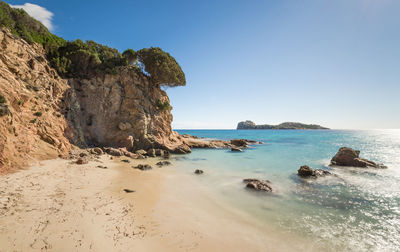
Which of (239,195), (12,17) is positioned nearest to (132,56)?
(12,17)

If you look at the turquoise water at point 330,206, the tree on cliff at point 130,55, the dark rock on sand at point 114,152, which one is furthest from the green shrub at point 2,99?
the tree on cliff at point 130,55

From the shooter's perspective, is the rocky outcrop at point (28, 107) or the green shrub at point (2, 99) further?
the green shrub at point (2, 99)

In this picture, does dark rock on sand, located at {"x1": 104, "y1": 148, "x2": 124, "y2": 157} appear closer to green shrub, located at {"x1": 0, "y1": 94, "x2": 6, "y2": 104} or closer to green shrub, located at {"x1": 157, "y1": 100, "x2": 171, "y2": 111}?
green shrub, located at {"x1": 0, "y1": 94, "x2": 6, "y2": 104}

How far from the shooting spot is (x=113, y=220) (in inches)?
249

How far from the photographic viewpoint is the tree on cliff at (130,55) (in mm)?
29062

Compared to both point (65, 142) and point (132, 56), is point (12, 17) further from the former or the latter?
point (65, 142)

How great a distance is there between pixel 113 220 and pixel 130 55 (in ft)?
97.3

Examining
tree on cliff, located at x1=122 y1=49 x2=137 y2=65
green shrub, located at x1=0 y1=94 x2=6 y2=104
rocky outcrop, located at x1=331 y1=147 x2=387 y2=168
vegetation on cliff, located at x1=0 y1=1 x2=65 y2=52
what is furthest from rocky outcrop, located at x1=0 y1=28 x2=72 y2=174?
rocky outcrop, located at x1=331 y1=147 x2=387 y2=168

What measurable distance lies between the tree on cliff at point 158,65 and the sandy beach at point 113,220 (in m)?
21.9

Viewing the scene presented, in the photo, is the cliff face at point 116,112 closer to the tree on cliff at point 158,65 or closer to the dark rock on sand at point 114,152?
the tree on cliff at point 158,65

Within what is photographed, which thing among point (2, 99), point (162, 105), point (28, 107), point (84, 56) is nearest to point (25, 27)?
point (84, 56)

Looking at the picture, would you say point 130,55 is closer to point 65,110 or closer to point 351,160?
point 65,110

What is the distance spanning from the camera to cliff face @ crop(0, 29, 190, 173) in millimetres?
12133

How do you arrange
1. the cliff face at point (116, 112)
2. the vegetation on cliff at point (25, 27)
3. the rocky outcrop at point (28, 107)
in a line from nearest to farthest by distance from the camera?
the rocky outcrop at point (28, 107), the vegetation on cliff at point (25, 27), the cliff face at point (116, 112)
